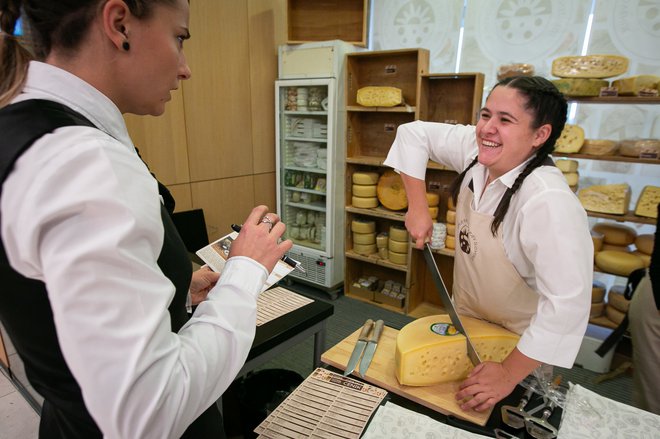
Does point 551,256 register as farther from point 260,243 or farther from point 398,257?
point 398,257

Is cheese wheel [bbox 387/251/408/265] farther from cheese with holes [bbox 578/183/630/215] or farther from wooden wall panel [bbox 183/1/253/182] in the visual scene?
wooden wall panel [bbox 183/1/253/182]

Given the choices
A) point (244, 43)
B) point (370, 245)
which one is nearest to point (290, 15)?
point (244, 43)

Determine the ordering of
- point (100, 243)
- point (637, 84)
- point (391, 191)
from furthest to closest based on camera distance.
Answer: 1. point (391, 191)
2. point (637, 84)
3. point (100, 243)

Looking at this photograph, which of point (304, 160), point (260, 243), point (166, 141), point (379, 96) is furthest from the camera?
point (304, 160)

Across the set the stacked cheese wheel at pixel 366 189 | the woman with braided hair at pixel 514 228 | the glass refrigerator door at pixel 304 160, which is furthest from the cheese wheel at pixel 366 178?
the woman with braided hair at pixel 514 228

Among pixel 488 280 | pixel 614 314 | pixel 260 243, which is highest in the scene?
pixel 260 243

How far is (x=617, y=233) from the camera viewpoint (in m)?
2.77

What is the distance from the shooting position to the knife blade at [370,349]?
3.99 feet

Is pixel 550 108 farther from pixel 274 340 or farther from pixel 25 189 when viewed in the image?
pixel 25 189

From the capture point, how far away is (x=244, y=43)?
11.8 ft

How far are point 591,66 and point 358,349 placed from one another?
2498mm

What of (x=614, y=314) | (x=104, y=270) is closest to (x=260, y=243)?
(x=104, y=270)

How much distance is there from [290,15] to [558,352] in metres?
3.68

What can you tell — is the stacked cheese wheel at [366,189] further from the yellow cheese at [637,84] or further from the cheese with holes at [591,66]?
the yellow cheese at [637,84]
